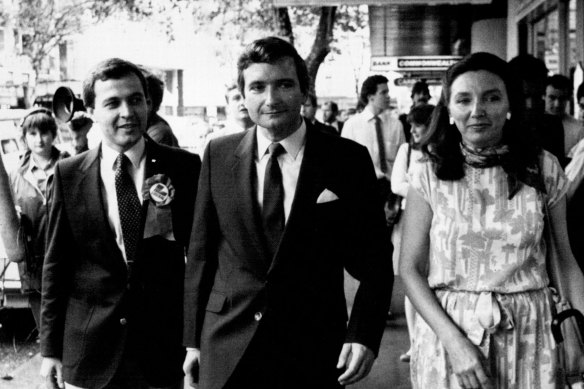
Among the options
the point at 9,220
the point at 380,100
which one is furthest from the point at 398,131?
the point at 9,220

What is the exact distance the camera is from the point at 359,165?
364 cm

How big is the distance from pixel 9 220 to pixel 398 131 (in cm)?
687

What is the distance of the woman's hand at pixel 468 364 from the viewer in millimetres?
3271

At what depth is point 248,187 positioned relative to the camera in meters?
3.53

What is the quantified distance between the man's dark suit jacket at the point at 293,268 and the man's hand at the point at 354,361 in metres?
0.03

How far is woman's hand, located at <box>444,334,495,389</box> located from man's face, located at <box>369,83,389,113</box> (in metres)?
7.32

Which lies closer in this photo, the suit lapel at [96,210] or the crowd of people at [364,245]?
the crowd of people at [364,245]

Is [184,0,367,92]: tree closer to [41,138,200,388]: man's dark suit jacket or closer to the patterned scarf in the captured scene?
[41,138,200,388]: man's dark suit jacket

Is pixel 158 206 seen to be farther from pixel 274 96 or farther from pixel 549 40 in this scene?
pixel 549 40

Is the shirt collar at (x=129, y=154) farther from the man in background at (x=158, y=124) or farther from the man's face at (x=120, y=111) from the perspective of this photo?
the man in background at (x=158, y=124)

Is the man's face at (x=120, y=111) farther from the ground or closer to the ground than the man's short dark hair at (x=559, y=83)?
closer to the ground

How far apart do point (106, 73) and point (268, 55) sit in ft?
3.16

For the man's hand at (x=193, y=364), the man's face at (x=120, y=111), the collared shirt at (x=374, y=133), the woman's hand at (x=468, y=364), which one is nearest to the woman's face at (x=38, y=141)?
the collared shirt at (x=374, y=133)

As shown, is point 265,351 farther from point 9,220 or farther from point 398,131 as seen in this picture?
point 398,131
